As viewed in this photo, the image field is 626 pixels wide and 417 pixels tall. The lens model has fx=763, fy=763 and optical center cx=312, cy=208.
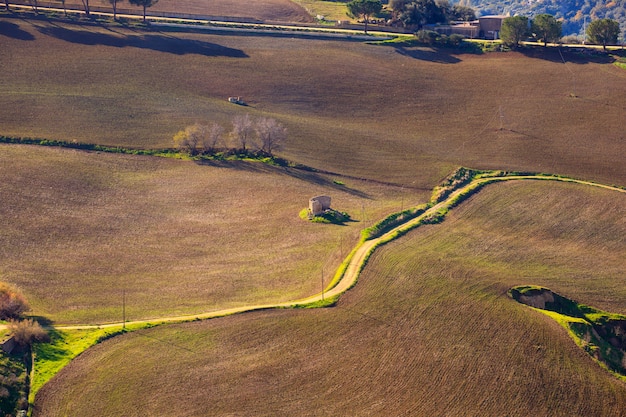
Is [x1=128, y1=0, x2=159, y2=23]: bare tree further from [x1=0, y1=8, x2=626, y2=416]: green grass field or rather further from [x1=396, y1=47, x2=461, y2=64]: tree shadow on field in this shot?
[x1=396, y1=47, x2=461, y2=64]: tree shadow on field

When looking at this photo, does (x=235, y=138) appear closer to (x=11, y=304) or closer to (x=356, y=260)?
(x=356, y=260)

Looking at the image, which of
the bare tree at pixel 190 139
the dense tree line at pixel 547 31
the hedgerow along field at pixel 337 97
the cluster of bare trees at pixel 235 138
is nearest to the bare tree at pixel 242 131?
the cluster of bare trees at pixel 235 138

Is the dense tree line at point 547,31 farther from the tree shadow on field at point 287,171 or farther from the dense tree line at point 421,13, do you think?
the tree shadow on field at point 287,171

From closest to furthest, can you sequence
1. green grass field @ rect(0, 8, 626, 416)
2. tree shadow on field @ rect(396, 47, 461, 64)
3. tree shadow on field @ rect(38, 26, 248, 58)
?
green grass field @ rect(0, 8, 626, 416) → tree shadow on field @ rect(38, 26, 248, 58) → tree shadow on field @ rect(396, 47, 461, 64)

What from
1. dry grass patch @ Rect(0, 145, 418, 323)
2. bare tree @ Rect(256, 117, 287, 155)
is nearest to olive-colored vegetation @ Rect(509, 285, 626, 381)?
dry grass patch @ Rect(0, 145, 418, 323)

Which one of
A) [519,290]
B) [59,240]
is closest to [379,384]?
[519,290]

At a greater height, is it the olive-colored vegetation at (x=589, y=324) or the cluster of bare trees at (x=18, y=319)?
the cluster of bare trees at (x=18, y=319)
